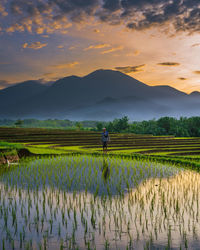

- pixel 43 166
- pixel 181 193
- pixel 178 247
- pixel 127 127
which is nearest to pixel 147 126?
pixel 127 127

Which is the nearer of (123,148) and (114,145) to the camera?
(123,148)

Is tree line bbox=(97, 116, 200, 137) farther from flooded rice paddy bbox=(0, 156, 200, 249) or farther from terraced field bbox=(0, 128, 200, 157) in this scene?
flooded rice paddy bbox=(0, 156, 200, 249)

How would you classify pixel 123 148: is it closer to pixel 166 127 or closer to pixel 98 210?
pixel 98 210

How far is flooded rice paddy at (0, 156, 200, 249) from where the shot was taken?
635 cm

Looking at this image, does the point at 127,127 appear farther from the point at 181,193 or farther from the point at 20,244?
the point at 20,244

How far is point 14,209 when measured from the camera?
27.9 ft

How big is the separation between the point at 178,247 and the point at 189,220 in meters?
1.63

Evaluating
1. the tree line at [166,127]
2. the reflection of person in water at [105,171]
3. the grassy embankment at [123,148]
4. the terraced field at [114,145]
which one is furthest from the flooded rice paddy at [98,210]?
the tree line at [166,127]

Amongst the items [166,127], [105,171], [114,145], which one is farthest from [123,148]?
[166,127]

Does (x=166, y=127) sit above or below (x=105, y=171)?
above

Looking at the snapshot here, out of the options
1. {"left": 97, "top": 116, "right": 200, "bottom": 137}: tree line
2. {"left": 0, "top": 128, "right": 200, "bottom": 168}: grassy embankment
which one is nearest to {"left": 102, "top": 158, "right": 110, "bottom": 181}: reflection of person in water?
{"left": 0, "top": 128, "right": 200, "bottom": 168}: grassy embankment

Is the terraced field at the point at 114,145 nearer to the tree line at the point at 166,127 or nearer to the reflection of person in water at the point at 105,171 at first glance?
the reflection of person in water at the point at 105,171

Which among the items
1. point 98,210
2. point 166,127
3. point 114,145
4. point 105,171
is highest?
point 166,127

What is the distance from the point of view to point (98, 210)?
8.21 m
